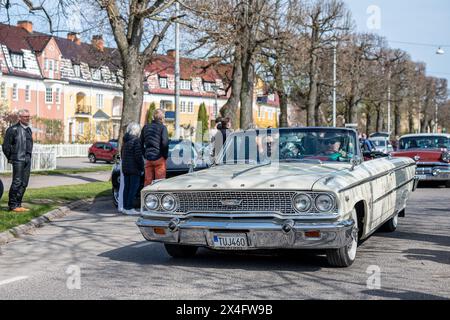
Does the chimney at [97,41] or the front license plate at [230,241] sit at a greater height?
the chimney at [97,41]

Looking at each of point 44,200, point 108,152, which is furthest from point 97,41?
point 44,200

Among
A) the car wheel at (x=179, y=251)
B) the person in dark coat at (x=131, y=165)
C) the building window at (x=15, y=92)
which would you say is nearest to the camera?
the car wheel at (x=179, y=251)

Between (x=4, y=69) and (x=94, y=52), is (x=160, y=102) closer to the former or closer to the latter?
(x=4, y=69)

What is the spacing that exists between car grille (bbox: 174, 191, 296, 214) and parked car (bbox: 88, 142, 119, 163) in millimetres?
42591

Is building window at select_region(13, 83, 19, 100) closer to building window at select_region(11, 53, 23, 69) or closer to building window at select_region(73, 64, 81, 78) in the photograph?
building window at select_region(11, 53, 23, 69)

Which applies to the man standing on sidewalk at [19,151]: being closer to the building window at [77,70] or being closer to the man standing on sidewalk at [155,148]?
the man standing on sidewalk at [155,148]

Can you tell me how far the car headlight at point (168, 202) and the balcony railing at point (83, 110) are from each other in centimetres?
7192

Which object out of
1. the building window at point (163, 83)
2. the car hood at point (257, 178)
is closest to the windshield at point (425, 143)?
the car hood at point (257, 178)

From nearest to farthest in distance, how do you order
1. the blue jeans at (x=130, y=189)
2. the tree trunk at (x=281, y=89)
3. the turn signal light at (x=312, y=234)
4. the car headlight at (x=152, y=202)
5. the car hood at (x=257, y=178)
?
the turn signal light at (x=312, y=234), the car hood at (x=257, y=178), the car headlight at (x=152, y=202), the blue jeans at (x=130, y=189), the tree trunk at (x=281, y=89)

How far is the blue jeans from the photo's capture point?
48.2 ft

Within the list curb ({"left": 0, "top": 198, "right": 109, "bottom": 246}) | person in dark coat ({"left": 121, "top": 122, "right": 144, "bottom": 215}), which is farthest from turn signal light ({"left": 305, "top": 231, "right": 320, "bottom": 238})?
person in dark coat ({"left": 121, "top": 122, "right": 144, "bottom": 215})

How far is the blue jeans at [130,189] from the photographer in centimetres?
1468

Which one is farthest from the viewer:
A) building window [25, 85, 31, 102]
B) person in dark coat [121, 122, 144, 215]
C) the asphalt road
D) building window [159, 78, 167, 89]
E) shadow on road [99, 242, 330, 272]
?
building window [159, 78, 167, 89]
